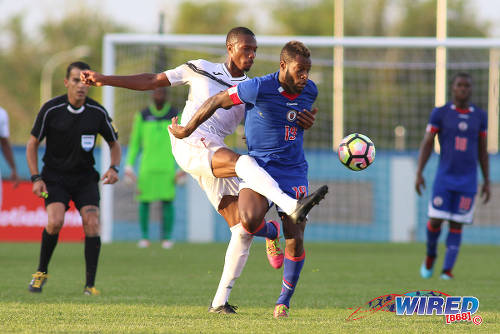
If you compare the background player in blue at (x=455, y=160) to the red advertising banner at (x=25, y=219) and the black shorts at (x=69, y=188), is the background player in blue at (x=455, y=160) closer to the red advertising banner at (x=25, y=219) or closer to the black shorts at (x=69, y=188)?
the black shorts at (x=69, y=188)

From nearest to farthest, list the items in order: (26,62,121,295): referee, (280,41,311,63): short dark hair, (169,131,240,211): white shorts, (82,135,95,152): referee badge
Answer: (280,41,311,63): short dark hair → (169,131,240,211): white shorts → (26,62,121,295): referee → (82,135,95,152): referee badge

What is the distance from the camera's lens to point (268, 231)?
684cm

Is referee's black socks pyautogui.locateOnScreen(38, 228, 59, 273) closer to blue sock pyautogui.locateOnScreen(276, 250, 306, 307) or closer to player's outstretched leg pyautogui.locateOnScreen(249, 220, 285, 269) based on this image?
player's outstretched leg pyautogui.locateOnScreen(249, 220, 285, 269)

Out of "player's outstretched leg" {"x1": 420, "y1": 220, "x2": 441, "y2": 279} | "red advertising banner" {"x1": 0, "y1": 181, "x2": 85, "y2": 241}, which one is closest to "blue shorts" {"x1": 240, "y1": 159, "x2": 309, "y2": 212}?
"player's outstretched leg" {"x1": 420, "y1": 220, "x2": 441, "y2": 279}

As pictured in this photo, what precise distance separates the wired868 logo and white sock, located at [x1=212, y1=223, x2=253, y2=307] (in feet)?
4.28

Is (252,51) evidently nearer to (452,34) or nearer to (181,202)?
(181,202)

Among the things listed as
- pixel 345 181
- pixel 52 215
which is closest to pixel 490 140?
pixel 345 181

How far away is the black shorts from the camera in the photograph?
796 centimetres

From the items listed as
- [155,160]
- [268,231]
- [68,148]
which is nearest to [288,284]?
[268,231]

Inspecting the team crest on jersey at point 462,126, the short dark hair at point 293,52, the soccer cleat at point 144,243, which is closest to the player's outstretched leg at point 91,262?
the short dark hair at point 293,52

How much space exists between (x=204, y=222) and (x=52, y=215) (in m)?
10.3

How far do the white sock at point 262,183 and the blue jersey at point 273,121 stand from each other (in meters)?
0.19

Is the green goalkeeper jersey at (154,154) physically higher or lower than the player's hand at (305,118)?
lower

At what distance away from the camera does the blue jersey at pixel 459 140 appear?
10125 millimetres
